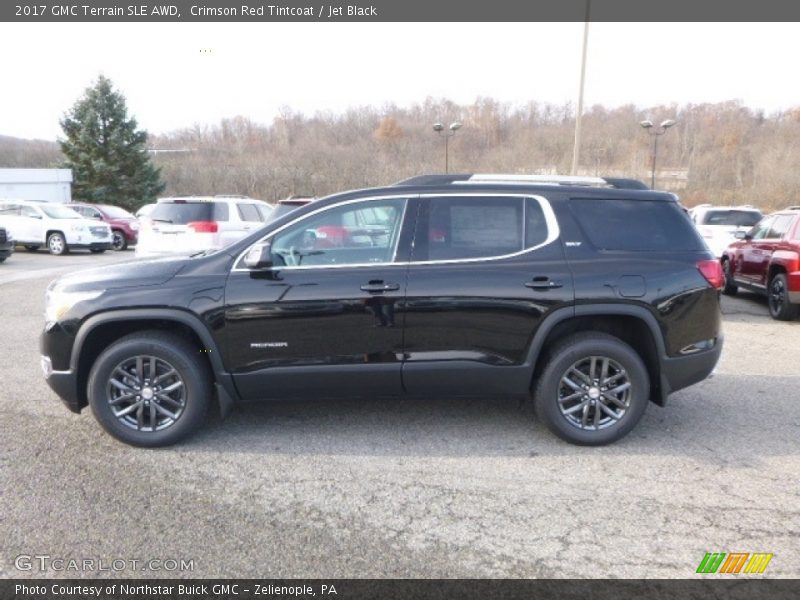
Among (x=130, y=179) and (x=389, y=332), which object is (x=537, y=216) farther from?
(x=130, y=179)

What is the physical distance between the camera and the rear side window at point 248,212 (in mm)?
12578

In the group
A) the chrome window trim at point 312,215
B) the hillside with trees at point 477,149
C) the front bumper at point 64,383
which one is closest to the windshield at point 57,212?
the front bumper at point 64,383

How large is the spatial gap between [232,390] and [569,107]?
264 ft

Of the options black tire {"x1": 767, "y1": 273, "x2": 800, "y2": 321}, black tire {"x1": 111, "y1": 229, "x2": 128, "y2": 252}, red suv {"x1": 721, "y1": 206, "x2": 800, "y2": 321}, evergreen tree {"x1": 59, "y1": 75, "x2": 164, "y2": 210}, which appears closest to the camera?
red suv {"x1": 721, "y1": 206, "x2": 800, "y2": 321}

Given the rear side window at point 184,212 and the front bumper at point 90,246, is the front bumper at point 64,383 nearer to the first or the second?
the rear side window at point 184,212

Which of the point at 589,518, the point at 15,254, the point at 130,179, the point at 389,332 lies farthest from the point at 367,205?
the point at 130,179

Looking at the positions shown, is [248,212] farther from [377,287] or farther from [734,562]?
[734,562]

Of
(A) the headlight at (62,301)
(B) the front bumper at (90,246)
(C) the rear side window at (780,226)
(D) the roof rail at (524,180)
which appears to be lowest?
(B) the front bumper at (90,246)

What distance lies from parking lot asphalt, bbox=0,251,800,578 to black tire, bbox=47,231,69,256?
50.5 feet

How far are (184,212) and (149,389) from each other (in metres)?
8.14

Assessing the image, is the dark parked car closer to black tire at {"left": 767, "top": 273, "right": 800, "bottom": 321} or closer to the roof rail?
the roof rail

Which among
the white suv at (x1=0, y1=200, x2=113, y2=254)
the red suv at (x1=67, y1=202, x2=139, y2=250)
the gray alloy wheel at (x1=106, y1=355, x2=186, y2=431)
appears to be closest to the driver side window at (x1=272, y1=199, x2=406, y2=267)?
the gray alloy wheel at (x1=106, y1=355, x2=186, y2=431)

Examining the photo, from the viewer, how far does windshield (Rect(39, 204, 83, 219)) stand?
1917cm

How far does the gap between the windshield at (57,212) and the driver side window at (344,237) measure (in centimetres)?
1787
